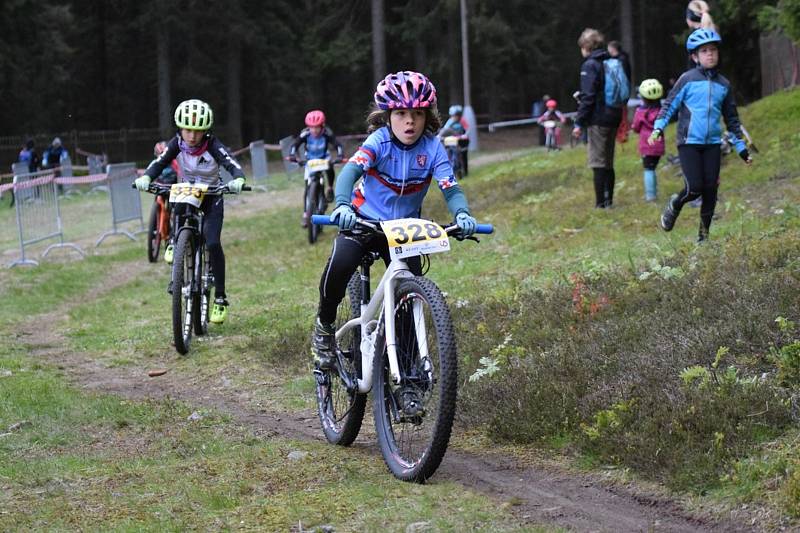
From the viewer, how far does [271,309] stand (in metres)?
12.0

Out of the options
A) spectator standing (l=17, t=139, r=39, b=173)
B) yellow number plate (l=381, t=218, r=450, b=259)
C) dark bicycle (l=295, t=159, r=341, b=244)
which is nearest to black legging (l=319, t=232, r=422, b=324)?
yellow number plate (l=381, t=218, r=450, b=259)

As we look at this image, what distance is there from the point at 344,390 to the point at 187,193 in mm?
3815

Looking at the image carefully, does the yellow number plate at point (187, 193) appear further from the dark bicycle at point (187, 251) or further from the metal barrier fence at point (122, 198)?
the metal barrier fence at point (122, 198)

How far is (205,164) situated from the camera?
416 inches

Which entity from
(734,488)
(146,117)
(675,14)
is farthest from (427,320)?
(675,14)

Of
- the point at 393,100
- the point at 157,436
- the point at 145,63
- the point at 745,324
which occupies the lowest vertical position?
the point at 157,436

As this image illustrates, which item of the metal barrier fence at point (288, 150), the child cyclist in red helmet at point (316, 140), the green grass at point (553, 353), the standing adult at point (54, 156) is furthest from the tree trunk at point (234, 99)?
the green grass at point (553, 353)

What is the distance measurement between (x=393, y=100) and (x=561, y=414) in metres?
1.98

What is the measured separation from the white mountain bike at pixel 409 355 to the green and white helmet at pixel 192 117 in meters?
4.36

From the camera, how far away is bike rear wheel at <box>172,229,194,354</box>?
32.1ft

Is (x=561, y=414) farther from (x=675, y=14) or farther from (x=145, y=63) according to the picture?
(x=675, y=14)

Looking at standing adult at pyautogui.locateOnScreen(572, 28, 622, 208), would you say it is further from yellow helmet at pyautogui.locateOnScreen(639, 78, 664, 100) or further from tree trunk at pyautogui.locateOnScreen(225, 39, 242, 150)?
tree trunk at pyautogui.locateOnScreen(225, 39, 242, 150)

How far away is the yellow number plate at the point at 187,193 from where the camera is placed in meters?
10.1

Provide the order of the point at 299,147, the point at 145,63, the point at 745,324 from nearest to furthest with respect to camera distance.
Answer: the point at 745,324
the point at 299,147
the point at 145,63
